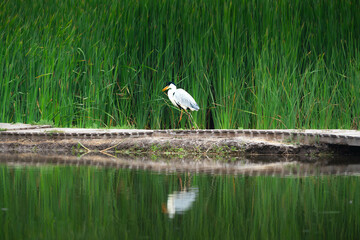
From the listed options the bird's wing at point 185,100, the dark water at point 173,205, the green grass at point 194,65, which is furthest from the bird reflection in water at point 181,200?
the green grass at point 194,65

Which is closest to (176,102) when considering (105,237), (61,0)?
(61,0)

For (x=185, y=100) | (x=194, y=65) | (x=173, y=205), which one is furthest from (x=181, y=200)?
(x=194, y=65)

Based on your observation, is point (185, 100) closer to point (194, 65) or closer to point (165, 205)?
point (194, 65)

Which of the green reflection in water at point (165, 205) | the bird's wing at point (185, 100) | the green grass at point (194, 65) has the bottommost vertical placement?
the green reflection in water at point (165, 205)

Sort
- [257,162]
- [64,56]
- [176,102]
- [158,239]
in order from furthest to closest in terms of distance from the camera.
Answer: [64,56]
[176,102]
[257,162]
[158,239]

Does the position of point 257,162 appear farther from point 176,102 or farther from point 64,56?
point 64,56

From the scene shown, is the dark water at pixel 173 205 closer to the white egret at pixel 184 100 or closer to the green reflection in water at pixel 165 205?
the green reflection in water at pixel 165 205

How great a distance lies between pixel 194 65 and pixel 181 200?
6.00 metres

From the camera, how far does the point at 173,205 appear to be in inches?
210

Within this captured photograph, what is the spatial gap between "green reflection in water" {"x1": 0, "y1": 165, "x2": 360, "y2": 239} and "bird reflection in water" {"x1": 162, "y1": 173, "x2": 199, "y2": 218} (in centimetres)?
4

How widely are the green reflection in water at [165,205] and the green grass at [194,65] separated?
396 cm

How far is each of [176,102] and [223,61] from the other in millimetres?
1401

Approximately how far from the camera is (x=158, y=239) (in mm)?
4117

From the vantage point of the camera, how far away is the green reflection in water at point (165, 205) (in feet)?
14.4
